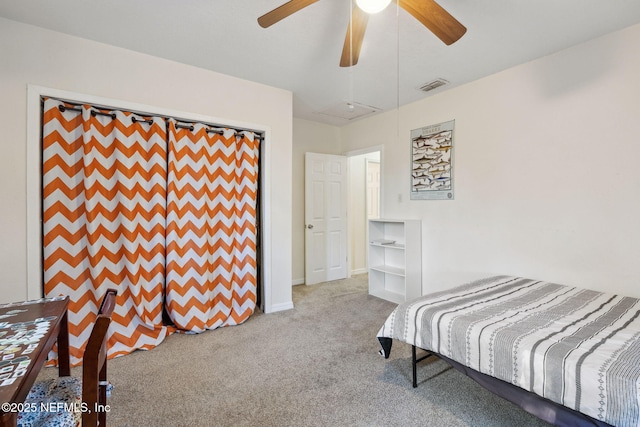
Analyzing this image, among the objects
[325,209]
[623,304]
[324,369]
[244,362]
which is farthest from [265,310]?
[623,304]

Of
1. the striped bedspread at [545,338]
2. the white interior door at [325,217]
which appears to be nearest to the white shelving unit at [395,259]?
the white interior door at [325,217]

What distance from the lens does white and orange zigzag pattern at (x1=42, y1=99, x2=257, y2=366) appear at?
7.47 feet

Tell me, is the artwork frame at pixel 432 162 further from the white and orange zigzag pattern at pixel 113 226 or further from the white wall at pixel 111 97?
the white and orange zigzag pattern at pixel 113 226

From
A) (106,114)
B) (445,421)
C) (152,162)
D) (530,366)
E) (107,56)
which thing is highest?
(107,56)

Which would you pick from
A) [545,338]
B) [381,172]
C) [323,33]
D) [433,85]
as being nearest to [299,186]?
[381,172]

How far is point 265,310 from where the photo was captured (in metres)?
3.27

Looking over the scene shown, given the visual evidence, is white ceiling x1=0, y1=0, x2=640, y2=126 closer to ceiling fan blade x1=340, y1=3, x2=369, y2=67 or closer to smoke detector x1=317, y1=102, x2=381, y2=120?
ceiling fan blade x1=340, y1=3, x2=369, y2=67

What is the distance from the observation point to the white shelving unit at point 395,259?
3555mm

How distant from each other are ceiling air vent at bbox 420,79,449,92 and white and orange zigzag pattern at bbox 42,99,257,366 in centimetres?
243

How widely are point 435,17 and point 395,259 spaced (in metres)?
3.01

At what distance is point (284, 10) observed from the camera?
1.54 m

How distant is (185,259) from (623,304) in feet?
11.1

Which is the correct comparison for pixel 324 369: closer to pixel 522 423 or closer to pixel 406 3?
pixel 522 423

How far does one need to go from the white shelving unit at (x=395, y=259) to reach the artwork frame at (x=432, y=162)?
16.5 inches
